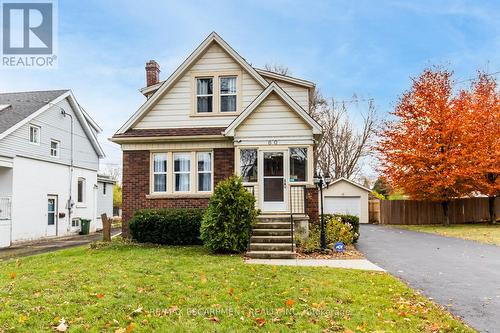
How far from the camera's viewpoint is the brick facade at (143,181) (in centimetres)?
1499

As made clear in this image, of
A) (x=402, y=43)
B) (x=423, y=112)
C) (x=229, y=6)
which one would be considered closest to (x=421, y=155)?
(x=423, y=112)

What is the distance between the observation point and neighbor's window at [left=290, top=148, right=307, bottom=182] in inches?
569

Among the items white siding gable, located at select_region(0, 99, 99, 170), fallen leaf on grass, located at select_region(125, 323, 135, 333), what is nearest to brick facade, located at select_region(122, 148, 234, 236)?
white siding gable, located at select_region(0, 99, 99, 170)

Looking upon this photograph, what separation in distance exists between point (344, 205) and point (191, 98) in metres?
17.5

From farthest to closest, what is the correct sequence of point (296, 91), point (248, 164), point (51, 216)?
point (51, 216) < point (296, 91) < point (248, 164)

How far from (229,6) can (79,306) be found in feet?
40.5

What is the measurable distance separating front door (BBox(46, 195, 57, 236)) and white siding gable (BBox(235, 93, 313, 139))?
13817 millimetres

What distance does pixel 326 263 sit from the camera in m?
10.2

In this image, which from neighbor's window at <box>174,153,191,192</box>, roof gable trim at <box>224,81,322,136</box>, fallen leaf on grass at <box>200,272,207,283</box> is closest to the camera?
fallen leaf on grass at <box>200,272,207,283</box>

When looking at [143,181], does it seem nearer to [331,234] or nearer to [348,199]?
[331,234]

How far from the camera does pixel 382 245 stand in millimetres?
14641

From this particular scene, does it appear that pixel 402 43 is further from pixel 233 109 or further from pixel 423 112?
pixel 233 109

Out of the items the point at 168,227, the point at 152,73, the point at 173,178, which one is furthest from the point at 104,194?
the point at 168,227

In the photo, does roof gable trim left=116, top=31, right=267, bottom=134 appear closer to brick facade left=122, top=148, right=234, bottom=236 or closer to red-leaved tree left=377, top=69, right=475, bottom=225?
brick facade left=122, top=148, right=234, bottom=236
